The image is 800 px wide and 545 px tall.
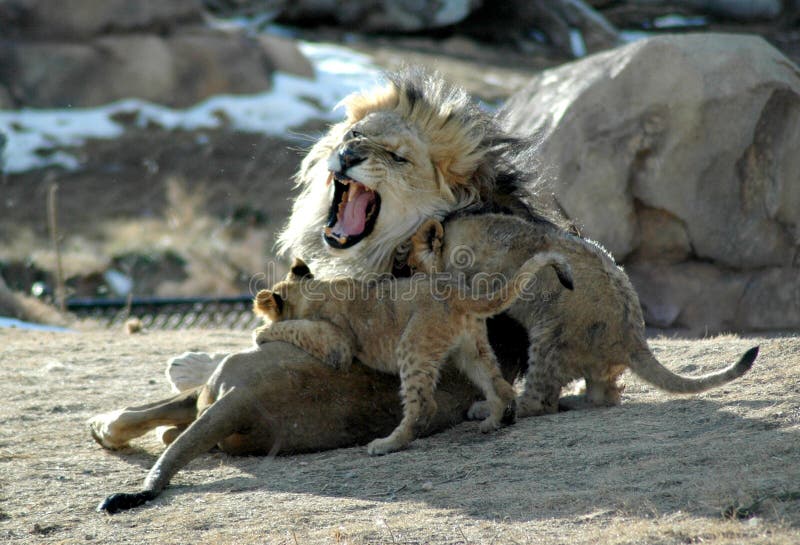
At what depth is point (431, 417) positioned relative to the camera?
587 centimetres

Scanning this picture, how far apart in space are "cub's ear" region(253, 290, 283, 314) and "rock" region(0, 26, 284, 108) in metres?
17.7

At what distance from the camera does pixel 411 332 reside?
5.84m

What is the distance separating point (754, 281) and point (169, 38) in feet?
51.2

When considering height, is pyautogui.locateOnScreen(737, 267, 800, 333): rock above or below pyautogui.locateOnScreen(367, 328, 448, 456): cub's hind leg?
below

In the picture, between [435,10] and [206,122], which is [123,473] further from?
[435,10]

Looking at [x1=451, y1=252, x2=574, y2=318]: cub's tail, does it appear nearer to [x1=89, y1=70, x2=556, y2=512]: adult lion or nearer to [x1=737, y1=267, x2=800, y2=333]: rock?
[x1=89, y1=70, x2=556, y2=512]: adult lion

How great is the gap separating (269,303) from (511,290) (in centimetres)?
141

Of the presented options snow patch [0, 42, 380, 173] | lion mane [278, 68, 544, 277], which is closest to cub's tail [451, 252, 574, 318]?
lion mane [278, 68, 544, 277]

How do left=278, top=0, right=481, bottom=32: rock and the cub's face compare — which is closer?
the cub's face

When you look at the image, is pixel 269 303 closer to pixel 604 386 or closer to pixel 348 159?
pixel 348 159

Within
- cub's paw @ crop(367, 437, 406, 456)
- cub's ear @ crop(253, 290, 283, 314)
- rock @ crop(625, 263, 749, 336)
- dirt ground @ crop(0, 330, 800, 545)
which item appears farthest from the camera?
rock @ crop(625, 263, 749, 336)

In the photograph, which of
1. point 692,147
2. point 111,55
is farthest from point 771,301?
point 111,55

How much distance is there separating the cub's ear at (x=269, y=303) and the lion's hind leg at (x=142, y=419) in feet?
1.91

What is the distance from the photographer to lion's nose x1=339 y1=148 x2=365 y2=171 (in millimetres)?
6617
